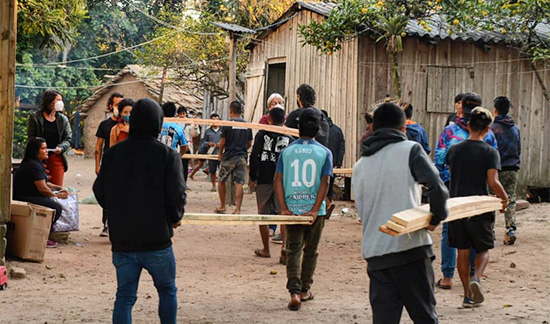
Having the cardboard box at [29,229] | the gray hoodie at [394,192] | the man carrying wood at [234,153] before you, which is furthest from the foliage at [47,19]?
the gray hoodie at [394,192]

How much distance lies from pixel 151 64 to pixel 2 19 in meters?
22.4

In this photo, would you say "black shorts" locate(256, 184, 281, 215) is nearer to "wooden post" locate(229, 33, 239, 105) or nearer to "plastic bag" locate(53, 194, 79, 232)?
"plastic bag" locate(53, 194, 79, 232)

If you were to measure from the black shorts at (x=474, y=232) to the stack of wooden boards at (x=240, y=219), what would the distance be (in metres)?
1.33

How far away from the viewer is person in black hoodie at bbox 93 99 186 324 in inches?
199

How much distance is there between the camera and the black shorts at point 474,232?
6.90 meters

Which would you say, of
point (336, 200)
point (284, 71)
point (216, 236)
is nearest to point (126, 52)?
point (284, 71)

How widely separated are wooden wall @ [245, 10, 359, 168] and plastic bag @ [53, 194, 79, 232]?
6.94m

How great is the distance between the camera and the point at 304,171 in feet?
23.0

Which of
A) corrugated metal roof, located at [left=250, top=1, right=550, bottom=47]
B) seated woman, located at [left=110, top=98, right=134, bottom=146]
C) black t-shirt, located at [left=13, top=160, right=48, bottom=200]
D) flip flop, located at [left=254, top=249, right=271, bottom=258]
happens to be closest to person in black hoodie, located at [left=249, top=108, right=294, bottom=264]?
flip flop, located at [left=254, top=249, right=271, bottom=258]

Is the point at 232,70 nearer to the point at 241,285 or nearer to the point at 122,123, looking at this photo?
the point at 122,123

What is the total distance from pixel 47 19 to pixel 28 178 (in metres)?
4.34

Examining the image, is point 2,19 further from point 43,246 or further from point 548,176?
point 548,176

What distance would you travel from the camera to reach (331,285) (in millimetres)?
8328

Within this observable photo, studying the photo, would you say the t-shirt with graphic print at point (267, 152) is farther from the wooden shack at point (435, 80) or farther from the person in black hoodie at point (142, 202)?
the wooden shack at point (435, 80)
